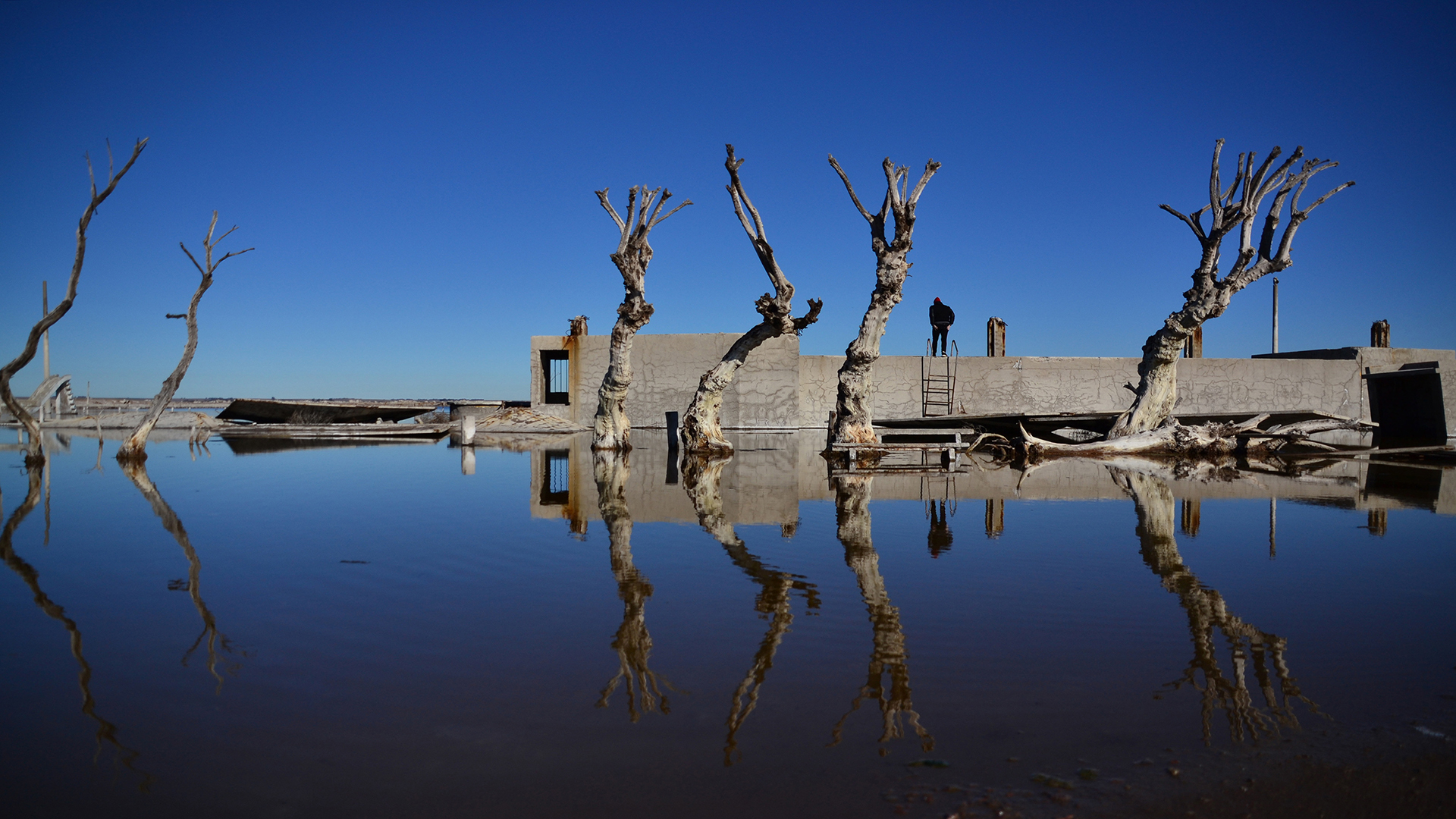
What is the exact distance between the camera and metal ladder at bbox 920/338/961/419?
65.6ft

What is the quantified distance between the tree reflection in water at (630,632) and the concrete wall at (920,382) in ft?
41.5

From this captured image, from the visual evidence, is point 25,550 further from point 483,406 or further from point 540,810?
point 483,406

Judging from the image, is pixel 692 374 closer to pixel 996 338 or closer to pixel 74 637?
pixel 996 338

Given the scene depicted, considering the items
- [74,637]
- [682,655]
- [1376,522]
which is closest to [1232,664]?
[682,655]

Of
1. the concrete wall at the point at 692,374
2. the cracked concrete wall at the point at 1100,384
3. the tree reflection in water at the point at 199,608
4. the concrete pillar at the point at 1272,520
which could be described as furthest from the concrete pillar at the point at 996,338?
the tree reflection in water at the point at 199,608

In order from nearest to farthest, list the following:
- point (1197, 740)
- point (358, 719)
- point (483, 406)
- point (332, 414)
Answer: point (1197, 740)
point (358, 719)
point (332, 414)
point (483, 406)

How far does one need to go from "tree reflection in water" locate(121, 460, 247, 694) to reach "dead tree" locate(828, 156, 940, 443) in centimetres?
886

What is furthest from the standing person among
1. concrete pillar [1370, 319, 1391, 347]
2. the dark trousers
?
concrete pillar [1370, 319, 1391, 347]

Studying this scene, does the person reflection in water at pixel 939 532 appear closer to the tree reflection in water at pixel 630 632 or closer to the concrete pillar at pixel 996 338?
the tree reflection in water at pixel 630 632

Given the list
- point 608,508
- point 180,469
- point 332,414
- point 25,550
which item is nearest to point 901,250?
point 608,508

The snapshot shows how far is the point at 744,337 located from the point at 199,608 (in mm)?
11378

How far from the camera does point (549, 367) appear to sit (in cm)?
2248

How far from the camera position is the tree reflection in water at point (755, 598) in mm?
2582

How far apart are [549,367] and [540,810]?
2098 centimetres
